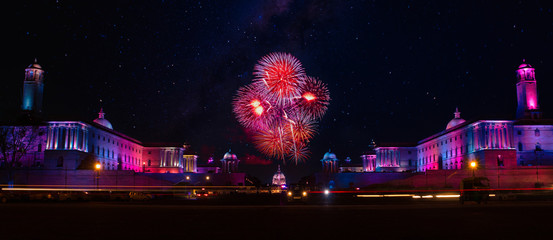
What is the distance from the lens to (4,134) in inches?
3184

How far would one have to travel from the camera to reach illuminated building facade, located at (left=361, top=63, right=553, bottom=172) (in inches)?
3344

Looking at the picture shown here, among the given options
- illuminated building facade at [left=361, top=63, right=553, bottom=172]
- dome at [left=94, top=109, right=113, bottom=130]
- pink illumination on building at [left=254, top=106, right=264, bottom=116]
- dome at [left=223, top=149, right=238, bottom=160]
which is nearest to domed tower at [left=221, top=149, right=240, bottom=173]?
dome at [left=223, top=149, right=238, bottom=160]

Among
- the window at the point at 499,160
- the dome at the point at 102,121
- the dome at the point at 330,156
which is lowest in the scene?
the window at the point at 499,160

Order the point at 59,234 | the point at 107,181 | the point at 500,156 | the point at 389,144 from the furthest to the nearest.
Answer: the point at 389,144 < the point at 500,156 < the point at 107,181 < the point at 59,234

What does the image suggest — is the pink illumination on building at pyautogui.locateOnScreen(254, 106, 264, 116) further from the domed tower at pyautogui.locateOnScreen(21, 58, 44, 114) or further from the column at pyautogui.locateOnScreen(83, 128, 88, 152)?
the domed tower at pyautogui.locateOnScreen(21, 58, 44, 114)

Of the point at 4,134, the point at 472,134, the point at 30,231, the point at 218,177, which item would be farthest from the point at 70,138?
the point at 30,231

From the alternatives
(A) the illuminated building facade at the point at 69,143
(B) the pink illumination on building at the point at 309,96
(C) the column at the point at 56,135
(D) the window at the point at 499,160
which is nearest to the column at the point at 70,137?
(A) the illuminated building facade at the point at 69,143

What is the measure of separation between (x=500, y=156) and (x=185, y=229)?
269 feet

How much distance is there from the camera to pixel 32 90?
9331 centimetres

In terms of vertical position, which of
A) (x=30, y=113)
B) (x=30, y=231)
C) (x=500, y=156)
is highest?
(x=30, y=113)

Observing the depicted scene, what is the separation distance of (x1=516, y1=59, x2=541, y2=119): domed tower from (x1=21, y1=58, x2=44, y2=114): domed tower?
309 ft

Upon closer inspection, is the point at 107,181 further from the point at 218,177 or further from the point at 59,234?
the point at 59,234

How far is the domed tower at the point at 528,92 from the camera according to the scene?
9500cm

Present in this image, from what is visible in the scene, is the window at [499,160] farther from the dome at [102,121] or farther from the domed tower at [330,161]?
the dome at [102,121]
